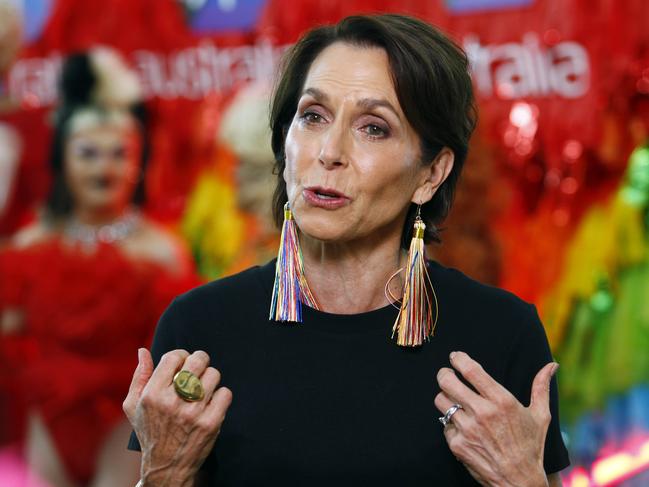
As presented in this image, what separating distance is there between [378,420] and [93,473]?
6.98 feet

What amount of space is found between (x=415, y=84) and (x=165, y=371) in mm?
625

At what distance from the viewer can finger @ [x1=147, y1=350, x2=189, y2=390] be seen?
4.53ft

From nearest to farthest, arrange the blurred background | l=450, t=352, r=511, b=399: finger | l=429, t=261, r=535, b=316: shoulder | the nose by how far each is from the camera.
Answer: l=450, t=352, r=511, b=399: finger, the nose, l=429, t=261, r=535, b=316: shoulder, the blurred background

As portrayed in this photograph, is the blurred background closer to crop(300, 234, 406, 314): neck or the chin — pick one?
crop(300, 234, 406, 314): neck

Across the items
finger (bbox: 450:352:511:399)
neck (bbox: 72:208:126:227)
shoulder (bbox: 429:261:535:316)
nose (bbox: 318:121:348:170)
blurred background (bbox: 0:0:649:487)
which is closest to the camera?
finger (bbox: 450:352:511:399)

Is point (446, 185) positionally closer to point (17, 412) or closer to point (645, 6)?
point (645, 6)

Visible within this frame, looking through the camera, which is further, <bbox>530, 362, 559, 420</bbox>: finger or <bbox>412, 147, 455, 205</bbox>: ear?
<bbox>412, 147, 455, 205</bbox>: ear

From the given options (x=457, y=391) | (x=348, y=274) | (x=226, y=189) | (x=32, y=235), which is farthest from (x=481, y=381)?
(x=32, y=235)

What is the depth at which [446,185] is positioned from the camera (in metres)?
1.73

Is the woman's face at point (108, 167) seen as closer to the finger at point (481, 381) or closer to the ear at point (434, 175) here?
the ear at point (434, 175)

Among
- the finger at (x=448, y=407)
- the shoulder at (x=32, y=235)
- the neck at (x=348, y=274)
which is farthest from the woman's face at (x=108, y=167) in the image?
the finger at (x=448, y=407)

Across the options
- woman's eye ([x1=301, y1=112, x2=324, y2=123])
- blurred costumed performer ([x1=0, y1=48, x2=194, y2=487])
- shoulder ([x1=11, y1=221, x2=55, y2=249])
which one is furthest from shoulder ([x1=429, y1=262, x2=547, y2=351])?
shoulder ([x1=11, y1=221, x2=55, y2=249])

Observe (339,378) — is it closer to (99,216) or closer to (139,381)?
(139,381)

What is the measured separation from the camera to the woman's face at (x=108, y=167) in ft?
11.8
